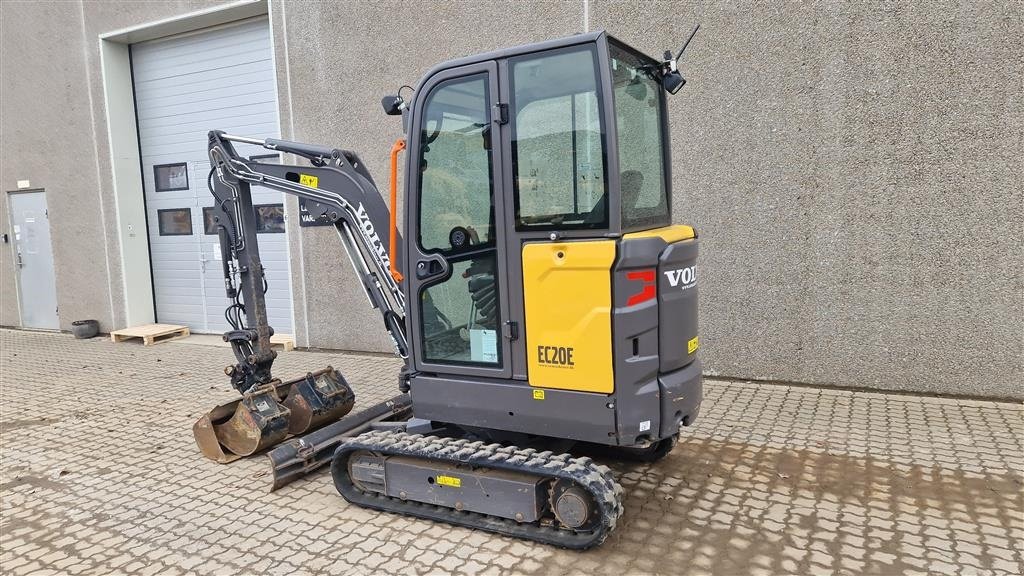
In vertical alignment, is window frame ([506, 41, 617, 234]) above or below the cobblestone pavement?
above

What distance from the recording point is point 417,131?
3.92 m

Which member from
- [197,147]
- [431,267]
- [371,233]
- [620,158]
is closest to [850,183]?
[620,158]

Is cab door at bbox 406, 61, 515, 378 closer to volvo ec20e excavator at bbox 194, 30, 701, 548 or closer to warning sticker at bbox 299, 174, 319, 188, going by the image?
volvo ec20e excavator at bbox 194, 30, 701, 548

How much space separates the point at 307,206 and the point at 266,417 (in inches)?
64.0

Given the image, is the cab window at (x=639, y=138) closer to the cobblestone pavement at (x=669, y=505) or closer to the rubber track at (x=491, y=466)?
the rubber track at (x=491, y=466)

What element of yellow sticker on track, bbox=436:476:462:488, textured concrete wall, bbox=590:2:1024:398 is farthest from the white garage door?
yellow sticker on track, bbox=436:476:462:488

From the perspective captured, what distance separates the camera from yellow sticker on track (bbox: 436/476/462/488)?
12.6 feet

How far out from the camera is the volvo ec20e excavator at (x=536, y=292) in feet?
11.3

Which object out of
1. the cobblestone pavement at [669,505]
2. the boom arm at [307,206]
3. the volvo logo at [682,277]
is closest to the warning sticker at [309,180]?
the boom arm at [307,206]

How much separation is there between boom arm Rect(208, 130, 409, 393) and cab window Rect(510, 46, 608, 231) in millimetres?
1379

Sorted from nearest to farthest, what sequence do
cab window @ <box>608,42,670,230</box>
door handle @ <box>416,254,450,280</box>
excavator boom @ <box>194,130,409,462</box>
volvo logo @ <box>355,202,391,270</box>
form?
1. cab window @ <box>608,42,670,230</box>
2. door handle @ <box>416,254,450,280</box>
3. volvo logo @ <box>355,202,391,270</box>
4. excavator boom @ <box>194,130,409,462</box>

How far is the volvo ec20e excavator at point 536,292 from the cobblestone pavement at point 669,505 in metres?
0.34

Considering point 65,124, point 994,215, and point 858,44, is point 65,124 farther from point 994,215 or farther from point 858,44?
point 994,215

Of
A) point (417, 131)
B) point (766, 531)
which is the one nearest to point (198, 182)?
point (417, 131)
